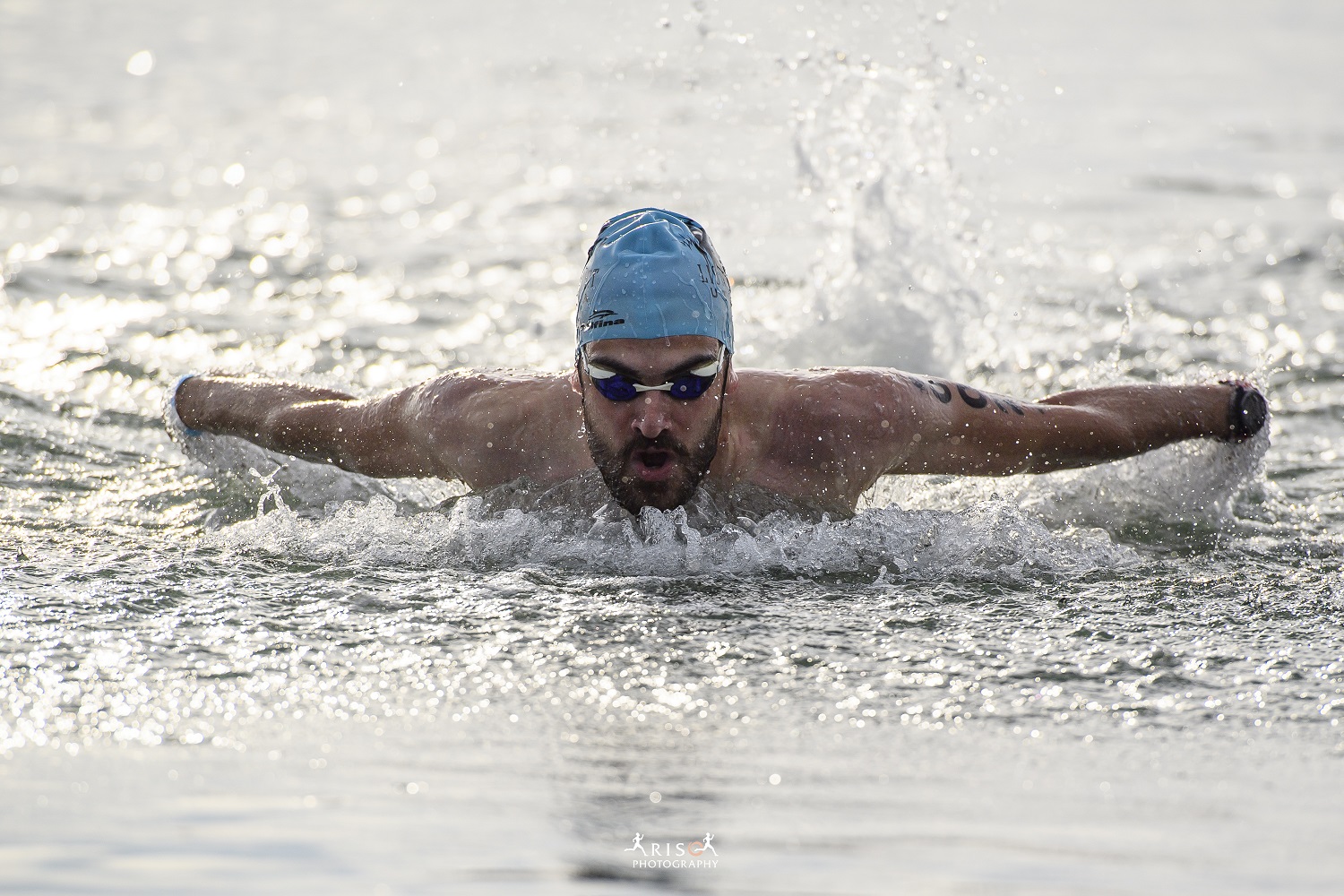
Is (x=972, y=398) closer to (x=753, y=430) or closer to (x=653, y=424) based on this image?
(x=753, y=430)

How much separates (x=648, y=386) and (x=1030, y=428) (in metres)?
1.41

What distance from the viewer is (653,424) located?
4793 millimetres

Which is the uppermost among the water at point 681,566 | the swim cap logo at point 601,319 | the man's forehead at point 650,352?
the swim cap logo at point 601,319

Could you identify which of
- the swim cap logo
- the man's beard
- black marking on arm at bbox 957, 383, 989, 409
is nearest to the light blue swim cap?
the swim cap logo

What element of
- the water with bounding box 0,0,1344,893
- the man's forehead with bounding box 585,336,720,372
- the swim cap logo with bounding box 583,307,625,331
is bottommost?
the water with bounding box 0,0,1344,893

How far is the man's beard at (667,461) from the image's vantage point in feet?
16.1

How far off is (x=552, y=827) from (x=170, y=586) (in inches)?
79.0

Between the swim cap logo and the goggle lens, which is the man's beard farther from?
the swim cap logo

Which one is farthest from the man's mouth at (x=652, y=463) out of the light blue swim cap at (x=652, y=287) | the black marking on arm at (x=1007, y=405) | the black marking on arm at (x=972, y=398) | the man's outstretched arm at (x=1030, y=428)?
the black marking on arm at (x=1007, y=405)

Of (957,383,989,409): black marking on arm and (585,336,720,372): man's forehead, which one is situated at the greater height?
(585,336,720,372): man's forehead

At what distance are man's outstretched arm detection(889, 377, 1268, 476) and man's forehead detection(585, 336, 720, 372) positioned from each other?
870 mm

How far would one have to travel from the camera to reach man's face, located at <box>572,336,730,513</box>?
4844 mm

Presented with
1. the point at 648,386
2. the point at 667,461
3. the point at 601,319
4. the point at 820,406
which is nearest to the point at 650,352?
the point at 648,386

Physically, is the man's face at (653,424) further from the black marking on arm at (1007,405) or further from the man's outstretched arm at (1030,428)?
the black marking on arm at (1007,405)
